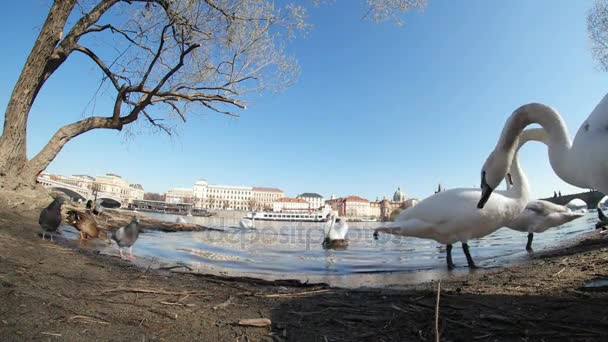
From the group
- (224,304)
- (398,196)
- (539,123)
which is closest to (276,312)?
(224,304)

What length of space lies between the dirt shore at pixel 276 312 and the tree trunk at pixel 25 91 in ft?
22.5

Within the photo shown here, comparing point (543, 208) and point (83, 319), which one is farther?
point (543, 208)

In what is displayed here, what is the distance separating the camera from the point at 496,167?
137 inches

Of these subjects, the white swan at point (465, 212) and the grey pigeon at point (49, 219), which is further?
the grey pigeon at point (49, 219)

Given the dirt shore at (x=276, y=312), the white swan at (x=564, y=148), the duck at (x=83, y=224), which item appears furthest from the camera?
the duck at (x=83, y=224)

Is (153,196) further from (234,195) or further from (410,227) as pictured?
(410,227)

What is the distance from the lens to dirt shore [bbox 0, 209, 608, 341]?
5.18ft

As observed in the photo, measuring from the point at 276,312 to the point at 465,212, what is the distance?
380 cm

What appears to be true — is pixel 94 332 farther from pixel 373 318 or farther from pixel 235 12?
pixel 235 12

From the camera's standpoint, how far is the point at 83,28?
29.0 ft

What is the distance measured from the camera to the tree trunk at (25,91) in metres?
7.60

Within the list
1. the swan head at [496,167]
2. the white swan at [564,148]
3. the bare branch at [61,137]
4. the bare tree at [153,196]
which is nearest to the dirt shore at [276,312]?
the white swan at [564,148]

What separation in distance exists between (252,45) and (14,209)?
895cm

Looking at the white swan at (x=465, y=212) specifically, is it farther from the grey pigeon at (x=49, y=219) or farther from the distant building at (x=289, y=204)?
the distant building at (x=289, y=204)
